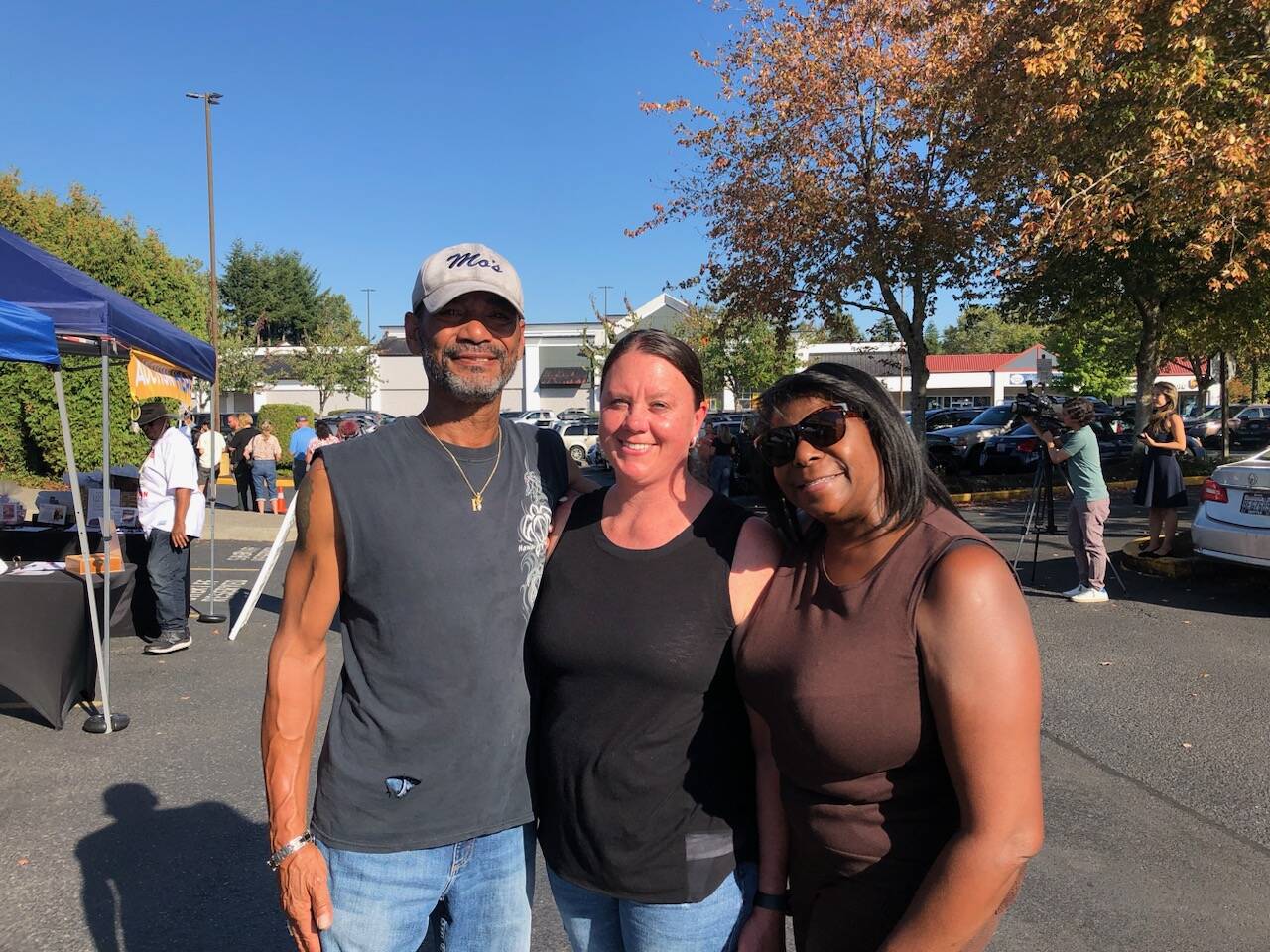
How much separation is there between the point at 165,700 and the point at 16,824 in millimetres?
1771

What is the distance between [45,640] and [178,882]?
2.49 meters

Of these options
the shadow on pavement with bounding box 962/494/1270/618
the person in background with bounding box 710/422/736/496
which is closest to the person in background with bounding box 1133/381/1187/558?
the shadow on pavement with bounding box 962/494/1270/618

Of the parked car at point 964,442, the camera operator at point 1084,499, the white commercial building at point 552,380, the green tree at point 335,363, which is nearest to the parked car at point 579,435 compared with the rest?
the parked car at point 964,442

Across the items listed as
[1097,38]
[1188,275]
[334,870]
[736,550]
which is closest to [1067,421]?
[1097,38]

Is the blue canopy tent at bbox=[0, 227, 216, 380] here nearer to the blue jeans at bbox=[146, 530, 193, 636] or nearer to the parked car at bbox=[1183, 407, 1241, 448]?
the blue jeans at bbox=[146, 530, 193, 636]

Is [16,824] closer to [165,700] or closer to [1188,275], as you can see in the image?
[165,700]

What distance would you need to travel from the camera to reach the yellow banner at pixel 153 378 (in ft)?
22.3

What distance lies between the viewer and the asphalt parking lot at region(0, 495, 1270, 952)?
3.09 m

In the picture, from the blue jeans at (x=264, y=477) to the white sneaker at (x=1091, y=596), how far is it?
13020 millimetres

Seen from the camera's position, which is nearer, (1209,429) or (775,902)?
(775,902)

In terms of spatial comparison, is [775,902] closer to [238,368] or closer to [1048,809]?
[1048,809]

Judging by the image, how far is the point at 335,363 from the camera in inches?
1695

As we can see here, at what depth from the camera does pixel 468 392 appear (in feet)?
6.32

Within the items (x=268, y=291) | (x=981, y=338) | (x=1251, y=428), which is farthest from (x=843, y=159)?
(x=981, y=338)
